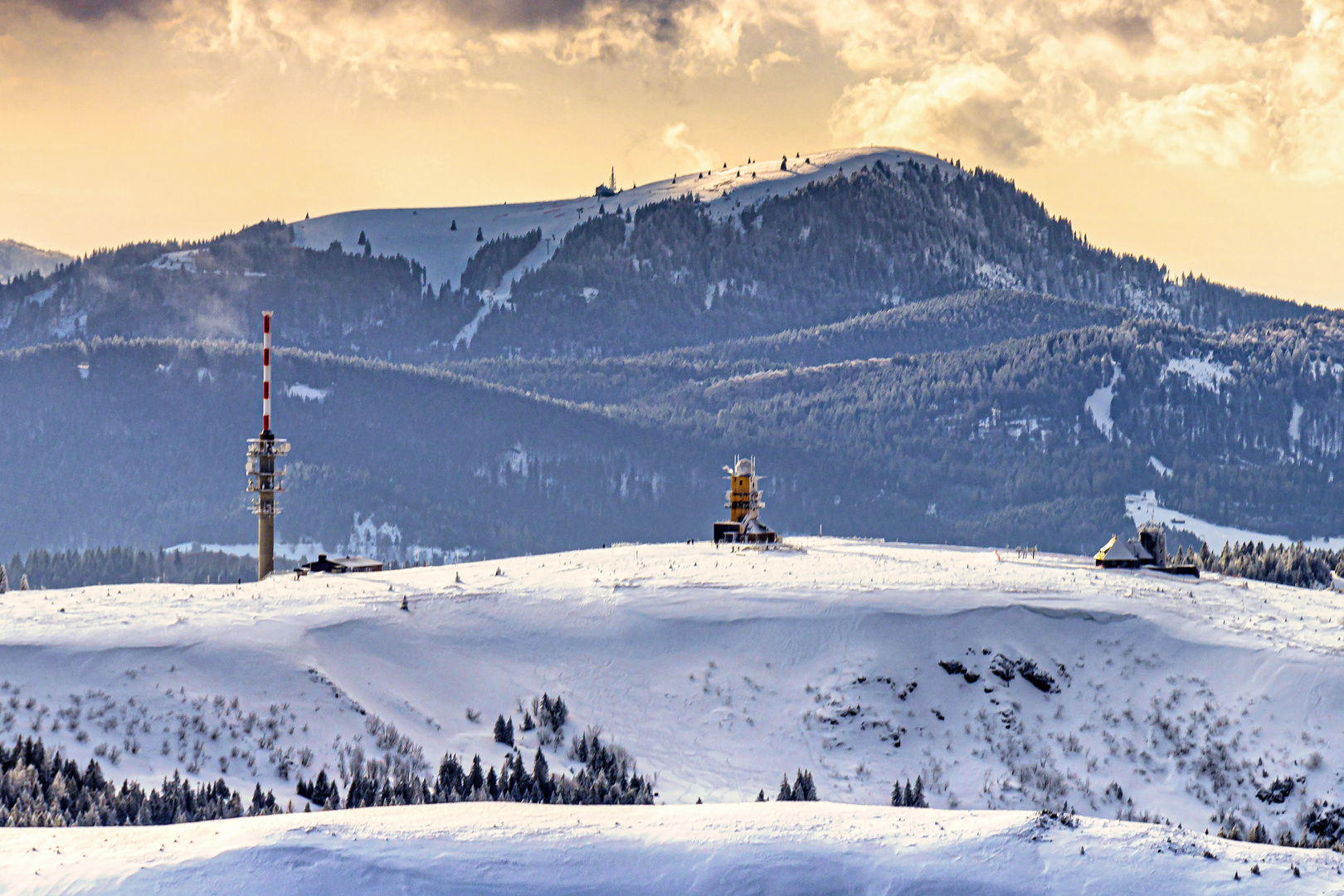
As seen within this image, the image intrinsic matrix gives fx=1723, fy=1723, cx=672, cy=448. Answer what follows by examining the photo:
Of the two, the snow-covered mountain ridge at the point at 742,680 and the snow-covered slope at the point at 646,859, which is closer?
the snow-covered slope at the point at 646,859

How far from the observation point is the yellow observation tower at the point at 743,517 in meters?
101

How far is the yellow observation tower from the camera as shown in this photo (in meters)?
A: 101

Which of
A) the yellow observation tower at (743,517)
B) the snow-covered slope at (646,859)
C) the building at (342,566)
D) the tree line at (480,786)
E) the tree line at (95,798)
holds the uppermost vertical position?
the yellow observation tower at (743,517)

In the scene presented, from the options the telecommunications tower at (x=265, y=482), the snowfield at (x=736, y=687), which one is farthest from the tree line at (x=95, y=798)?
the telecommunications tower at (x=265, y=482)

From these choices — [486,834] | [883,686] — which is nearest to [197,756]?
[486,834]

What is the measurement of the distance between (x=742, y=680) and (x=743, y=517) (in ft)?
107

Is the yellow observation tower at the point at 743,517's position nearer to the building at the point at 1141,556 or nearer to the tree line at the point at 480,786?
the building at the point at 1141,556

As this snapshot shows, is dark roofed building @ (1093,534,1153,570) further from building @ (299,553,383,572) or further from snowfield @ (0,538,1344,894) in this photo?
building @ (299,553,383,572)

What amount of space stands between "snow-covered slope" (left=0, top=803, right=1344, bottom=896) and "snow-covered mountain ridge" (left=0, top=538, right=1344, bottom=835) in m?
16.0

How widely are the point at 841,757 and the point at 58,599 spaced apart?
33.8 metres

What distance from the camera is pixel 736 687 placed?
2758 inches

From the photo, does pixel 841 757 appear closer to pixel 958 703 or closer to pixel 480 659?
pixel 958 703

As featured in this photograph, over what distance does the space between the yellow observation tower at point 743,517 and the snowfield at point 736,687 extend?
12589 millimetres

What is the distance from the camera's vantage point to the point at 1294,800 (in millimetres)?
62875
